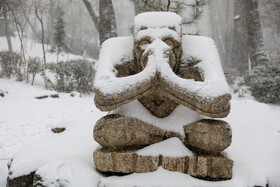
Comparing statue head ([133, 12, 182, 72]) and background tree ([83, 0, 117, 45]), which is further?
background tree ([83, 0, 117, 45])

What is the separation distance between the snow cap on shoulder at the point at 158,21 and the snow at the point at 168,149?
2.86ft

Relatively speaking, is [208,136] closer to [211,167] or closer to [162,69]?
[211,167]

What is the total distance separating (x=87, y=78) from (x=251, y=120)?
19.1 ft

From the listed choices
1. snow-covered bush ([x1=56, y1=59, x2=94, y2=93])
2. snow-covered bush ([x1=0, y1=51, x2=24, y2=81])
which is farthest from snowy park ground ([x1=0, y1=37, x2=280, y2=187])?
snow-covered bush ([x1=0, y1=51, x2=24, y2=81])

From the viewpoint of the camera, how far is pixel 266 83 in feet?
16.9

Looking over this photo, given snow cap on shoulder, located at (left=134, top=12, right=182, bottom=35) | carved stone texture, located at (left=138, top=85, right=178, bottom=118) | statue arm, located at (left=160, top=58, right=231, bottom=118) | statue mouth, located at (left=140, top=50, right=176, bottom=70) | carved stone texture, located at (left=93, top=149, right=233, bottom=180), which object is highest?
snow cap on shoulder, located at (left=134, top=12, right=182, bottom=35)

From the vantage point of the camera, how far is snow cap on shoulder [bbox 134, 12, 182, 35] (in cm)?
197

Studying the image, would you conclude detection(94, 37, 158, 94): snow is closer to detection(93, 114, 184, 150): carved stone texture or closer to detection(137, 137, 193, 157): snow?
detection(93, 114, 184, 150): carved stone texture

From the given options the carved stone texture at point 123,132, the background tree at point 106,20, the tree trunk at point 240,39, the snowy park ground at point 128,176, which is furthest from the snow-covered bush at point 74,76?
the carved stone texture at point 123,132

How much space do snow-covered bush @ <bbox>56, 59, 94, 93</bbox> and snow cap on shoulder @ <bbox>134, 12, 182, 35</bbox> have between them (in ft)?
18.6

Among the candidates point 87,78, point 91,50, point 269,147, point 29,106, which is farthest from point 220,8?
point 269,147

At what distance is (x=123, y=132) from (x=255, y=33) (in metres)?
5.53

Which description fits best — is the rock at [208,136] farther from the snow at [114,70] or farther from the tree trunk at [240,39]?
the tree trunk at [240,39]

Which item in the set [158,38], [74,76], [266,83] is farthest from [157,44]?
[74,76]
